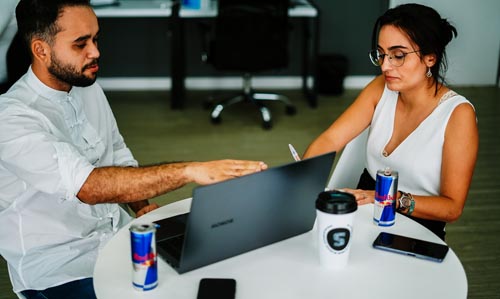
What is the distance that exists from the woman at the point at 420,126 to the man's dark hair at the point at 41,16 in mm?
925

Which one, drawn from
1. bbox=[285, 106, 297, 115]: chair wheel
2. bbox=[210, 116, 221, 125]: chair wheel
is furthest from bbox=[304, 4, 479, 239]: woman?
bbox=[285, 106, 297, 115]: chair wheel

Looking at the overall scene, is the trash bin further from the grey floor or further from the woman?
the woman

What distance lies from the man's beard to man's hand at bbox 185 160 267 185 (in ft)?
1.61

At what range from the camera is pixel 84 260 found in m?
1.93

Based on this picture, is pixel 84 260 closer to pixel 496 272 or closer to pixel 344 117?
pixel 344 117

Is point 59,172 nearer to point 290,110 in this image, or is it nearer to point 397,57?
point 397,57

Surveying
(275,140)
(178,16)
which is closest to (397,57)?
(275,140)

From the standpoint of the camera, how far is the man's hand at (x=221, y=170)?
5.59ft

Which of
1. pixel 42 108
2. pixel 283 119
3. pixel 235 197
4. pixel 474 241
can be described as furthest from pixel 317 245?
pixel 283 119

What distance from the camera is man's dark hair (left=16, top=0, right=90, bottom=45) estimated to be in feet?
6.25

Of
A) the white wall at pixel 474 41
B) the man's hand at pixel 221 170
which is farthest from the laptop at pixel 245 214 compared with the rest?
the white wall at pixel 474 41

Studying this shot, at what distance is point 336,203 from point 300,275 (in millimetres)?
200

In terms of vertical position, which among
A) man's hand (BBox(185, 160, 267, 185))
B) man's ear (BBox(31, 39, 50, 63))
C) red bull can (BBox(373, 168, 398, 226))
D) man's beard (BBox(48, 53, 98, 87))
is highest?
man's ear (BBox(31, 39, 50, 63))

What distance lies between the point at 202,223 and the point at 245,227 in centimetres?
15
